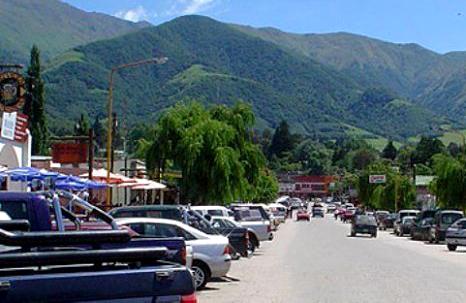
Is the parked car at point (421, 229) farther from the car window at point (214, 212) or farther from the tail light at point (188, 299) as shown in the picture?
the tail light at point (188, 299)

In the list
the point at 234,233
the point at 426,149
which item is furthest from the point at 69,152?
the point at 426,149

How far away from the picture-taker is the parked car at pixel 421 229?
50.6 metres

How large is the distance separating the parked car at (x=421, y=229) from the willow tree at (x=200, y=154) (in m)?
11.3

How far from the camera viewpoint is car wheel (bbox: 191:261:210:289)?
19250 millimetres

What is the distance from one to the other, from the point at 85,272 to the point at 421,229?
48.1 m

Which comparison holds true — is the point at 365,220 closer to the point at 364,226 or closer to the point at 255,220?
the point at 364,226

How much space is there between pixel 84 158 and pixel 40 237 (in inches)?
1558

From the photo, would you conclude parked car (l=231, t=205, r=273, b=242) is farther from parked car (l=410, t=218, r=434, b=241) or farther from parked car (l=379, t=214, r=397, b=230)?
parked car (l=379, t=214, r=397, b=230)

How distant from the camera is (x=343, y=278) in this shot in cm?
2300

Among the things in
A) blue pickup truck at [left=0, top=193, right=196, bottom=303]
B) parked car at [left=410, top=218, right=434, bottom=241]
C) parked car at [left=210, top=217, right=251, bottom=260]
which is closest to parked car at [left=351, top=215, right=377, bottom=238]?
parked car at [left=410, top=218, right=434, bottom=241]

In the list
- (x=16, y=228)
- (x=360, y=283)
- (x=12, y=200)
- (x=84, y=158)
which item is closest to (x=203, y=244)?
(x=360, y=283)

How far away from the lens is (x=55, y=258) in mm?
5324

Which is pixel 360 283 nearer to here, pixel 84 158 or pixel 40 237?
pixel 40 237

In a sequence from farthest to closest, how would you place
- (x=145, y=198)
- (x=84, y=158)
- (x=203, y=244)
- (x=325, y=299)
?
1. (x=145, y=198)
2. (x=84, y=158)
3. (x=203, y=244)
4. (x=325, y=299)
